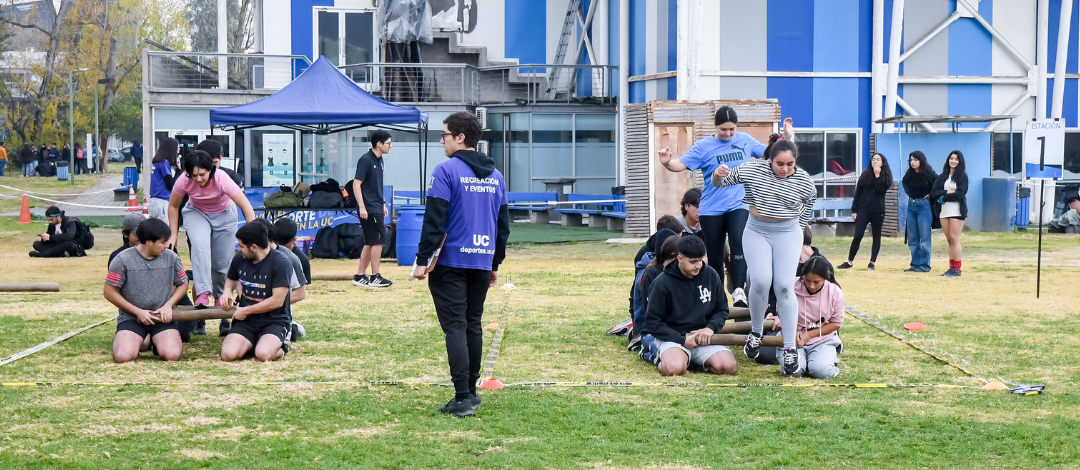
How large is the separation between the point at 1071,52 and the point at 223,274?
20708 millimetres

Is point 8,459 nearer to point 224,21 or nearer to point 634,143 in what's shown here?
point 634,143

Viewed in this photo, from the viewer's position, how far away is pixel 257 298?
314 inches

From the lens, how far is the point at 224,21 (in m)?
27.6

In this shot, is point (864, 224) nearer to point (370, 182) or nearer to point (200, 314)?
point (370, 182)

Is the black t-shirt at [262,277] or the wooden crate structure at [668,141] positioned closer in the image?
the black t-shirt at [262,277]

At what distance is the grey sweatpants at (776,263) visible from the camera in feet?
23.5

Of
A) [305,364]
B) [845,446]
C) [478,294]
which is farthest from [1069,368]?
[305,364]

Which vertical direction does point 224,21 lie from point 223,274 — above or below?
above

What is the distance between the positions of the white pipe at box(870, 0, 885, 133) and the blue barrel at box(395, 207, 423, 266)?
37.1 feet

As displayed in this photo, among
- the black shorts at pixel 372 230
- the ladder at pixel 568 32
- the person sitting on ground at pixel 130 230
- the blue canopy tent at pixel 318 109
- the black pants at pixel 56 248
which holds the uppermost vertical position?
the ladder at pixel 568 32

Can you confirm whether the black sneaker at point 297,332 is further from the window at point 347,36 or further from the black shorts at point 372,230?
the window at point 347,36

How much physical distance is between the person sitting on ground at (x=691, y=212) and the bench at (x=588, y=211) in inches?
597

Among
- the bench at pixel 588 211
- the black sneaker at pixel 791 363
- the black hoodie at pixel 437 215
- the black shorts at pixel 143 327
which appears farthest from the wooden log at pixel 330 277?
the bench at pixel 588 211

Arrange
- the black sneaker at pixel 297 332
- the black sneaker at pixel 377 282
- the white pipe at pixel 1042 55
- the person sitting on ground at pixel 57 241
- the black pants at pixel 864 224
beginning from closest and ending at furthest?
1. the black sneaker at pixel 297 332
2. the black sneaker at pixel 377 282
3. the black pants at pixel 864 224
4. the person sitting on ground at pixel 57 241
5. the white pipe at pixel 1042 55
